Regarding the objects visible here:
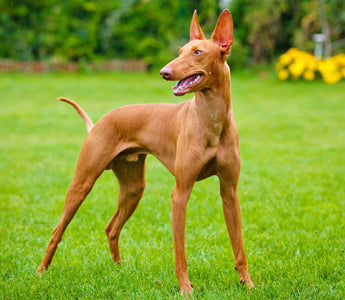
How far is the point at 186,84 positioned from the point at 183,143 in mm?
467

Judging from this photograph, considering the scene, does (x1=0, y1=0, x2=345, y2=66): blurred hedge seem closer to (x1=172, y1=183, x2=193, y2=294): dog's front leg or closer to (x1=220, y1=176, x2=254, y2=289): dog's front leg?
(x1=220, y1=176, x2=254, y2=289): dog's front leg

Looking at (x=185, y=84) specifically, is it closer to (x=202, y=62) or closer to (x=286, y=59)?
(x=202, y=62)

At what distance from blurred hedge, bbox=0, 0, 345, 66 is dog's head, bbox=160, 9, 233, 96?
52.9 ft

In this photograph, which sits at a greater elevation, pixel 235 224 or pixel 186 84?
pixel 186 84

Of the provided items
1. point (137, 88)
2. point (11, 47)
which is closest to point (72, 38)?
point (11, 47)

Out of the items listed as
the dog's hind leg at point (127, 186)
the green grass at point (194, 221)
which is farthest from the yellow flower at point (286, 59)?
the dog's hind leg at point (127, 186)

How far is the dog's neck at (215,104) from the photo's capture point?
11.1 feet

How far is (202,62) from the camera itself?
3217 mm

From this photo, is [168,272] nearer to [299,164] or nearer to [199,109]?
[199,109]

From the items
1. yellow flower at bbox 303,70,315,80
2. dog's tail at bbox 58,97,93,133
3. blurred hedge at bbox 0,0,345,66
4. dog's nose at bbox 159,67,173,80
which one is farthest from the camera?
blurred hedge at bbox 0,0,345,66

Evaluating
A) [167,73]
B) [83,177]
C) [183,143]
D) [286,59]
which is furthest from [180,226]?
[286,59]

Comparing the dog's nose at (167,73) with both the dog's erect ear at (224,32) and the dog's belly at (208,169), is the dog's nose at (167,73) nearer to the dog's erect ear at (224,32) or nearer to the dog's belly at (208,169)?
the dog's erect ear at (224,32)

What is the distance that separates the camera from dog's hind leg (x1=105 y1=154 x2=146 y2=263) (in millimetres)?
4277

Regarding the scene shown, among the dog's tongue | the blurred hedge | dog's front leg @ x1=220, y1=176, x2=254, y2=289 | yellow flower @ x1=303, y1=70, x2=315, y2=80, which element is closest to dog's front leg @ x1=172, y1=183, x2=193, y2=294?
dog's front leg @ x1=220, y1=176, x2=254, y2=289
